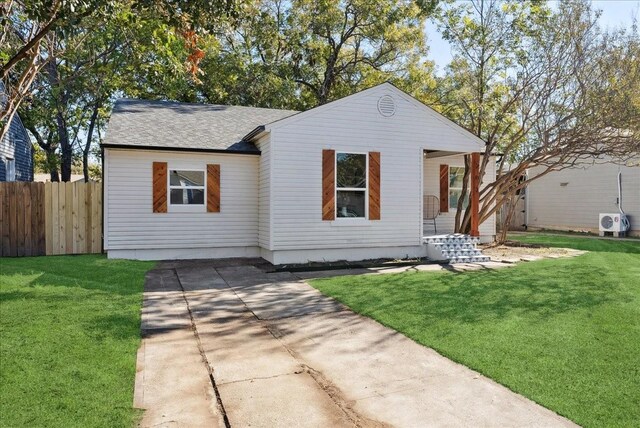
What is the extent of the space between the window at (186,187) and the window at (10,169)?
761cm

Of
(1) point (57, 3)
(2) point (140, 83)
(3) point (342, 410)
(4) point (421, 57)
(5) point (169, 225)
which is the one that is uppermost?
(4) point (421, 57)

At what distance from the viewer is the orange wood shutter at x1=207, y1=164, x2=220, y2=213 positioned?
39.1ft

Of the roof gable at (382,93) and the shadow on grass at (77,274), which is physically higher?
the roof gable at (382,93)

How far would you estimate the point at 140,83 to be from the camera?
69.3 ft

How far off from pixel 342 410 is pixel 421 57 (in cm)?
2395

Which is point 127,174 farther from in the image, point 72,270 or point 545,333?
point 545,333

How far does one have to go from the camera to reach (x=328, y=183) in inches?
450

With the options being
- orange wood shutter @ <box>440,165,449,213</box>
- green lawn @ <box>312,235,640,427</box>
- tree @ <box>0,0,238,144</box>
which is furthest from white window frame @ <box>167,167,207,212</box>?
orange wood shutter @ <box>440,165,449,213</box>

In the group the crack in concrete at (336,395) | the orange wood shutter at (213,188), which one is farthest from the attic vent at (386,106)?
the crack in concrete at (336,395)

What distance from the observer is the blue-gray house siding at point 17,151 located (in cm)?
1500

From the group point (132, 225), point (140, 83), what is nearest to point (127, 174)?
point (132, 225)

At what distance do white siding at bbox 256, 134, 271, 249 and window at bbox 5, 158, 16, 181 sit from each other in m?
9.34

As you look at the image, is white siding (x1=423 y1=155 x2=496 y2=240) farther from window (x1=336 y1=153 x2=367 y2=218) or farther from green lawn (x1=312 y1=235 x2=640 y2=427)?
green lawn (x1=312 y1=235 x2=640 y2=427)

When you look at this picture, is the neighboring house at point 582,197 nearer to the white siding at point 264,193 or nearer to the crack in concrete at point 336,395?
the white siding at point 264,193
